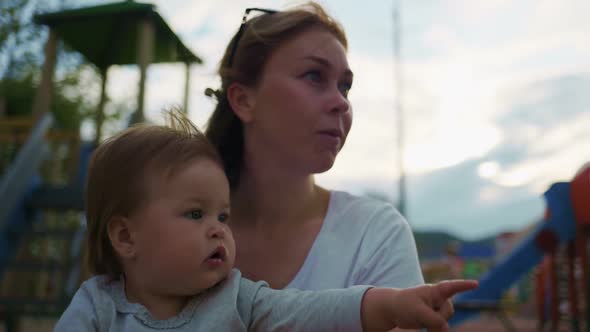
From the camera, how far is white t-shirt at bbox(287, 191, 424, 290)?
1.44 metres

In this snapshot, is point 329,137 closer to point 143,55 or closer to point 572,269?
point 143,55

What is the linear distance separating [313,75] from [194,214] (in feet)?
2.29

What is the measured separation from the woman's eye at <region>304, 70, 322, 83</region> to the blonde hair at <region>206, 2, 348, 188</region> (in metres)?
0.16

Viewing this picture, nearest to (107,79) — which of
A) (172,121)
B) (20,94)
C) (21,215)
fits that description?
(21,215)

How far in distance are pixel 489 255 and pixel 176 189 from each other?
29.9 metres

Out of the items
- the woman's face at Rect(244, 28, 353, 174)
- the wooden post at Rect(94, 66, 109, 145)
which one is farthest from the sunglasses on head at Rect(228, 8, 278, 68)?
the wooden post at Rect(94, 66, 109, 145)

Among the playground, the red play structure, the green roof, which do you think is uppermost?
the green roof

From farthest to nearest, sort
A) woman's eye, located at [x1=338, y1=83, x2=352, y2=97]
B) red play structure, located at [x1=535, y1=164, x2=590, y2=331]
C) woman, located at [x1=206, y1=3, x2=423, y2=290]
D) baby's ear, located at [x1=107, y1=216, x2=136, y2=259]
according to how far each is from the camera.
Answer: red play structure, located at [x1=535, y1=164, x2=590, y2=331] < woman's eye, located at [x1=338, y1=83, x2=352, y2=97] < woman, located at [x1=206, y1=3, x2=423, y2=290] < baby's ear, located at [x1=107, y1=216, x2=136, y2=259]

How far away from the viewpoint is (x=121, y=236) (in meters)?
1.36

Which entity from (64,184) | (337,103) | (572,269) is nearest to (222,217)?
(337,103)

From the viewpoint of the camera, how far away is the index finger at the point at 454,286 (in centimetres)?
90

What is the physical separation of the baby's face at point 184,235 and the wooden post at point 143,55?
14.6ft

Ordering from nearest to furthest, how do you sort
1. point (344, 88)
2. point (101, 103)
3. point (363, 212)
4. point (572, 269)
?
1. point (363, 212)
2. point (344, 88)
3. point (101, 103)
4. point (572, 269)

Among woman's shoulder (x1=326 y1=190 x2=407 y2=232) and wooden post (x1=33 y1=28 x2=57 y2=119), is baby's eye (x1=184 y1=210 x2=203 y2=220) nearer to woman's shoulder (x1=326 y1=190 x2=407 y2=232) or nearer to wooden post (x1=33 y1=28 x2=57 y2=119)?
woman's shoulder (x1=326 y1=190 x2=407 y2=232)
